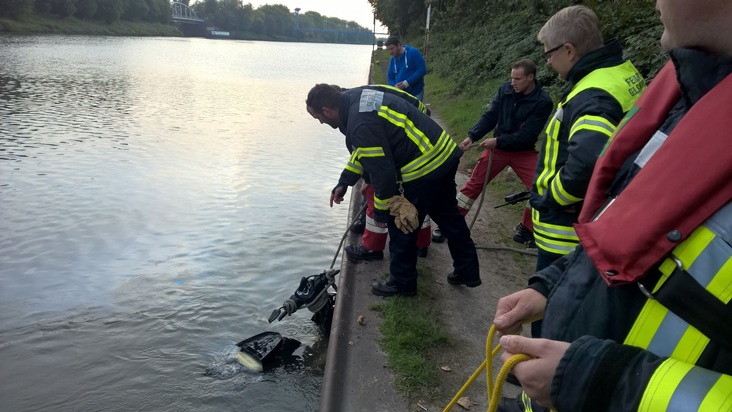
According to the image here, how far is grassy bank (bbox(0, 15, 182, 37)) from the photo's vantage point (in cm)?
5328

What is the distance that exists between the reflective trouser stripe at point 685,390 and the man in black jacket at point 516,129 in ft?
14.6

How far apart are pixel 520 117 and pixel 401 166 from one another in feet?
6.21

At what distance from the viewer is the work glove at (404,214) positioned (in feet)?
13.8

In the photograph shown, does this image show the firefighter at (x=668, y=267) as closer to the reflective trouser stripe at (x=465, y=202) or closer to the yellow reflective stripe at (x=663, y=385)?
the yellow reflective stripe at (x=663, y=385)

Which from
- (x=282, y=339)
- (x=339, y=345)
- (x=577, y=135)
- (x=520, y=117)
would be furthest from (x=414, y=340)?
(x=520, y=117)

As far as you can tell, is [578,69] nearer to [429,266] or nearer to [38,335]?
[429,266]

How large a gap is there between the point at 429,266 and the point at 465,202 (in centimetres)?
106

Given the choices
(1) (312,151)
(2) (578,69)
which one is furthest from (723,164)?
(1) (312,151)

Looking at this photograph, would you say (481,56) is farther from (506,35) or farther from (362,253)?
(362,253)

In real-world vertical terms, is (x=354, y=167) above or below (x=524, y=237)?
above

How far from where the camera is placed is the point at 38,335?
4953 mm

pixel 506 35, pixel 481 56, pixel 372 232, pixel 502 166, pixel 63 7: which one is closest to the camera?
pixel 372 232

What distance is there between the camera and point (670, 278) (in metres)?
1.11

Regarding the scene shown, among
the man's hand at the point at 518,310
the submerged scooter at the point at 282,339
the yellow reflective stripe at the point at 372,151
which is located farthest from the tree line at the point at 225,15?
the man's hand at the point at 518,310
